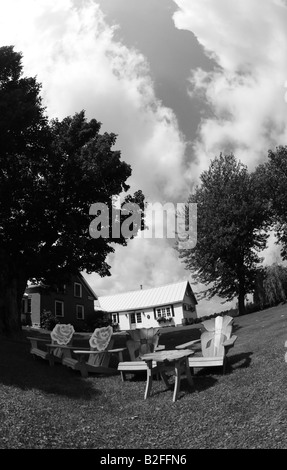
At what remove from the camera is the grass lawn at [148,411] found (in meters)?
5.77

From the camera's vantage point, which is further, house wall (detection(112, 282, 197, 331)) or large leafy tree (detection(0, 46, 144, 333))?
house wall (detection(112, 282, 197, 331))

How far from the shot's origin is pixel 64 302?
4656 centimetres

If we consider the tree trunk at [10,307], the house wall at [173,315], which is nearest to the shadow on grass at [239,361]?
the tree trunk at [10,307]

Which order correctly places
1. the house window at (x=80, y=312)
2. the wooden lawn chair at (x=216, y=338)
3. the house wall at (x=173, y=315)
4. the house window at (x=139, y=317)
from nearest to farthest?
the wooden lawn chair at (x=216, y=338) < the house window at (x=80, y=312) < the house wall at (x=173, y=315) < the house window at (x=139, y=317)

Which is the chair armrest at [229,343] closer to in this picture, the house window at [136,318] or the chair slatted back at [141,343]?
the chair slatted back at [141,343]

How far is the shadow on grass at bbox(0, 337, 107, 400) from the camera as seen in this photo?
912 centimetres

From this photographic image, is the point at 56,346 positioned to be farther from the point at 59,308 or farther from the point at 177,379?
the point at 59,308

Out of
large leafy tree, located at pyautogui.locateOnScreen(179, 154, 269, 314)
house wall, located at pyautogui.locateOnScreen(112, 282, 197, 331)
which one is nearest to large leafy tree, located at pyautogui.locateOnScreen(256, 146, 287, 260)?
large leafy tree, located at pyautogui.locateOnScreen(179, 154, 269, 314)

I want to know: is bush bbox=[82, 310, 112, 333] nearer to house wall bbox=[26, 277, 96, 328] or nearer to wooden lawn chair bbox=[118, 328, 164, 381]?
house wall bbox=[26, 277, 96, 328]

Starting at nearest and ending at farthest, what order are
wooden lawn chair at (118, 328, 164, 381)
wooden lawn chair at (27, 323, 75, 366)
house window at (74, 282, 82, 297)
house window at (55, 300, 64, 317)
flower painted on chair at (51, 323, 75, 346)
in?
wooden lawn chair at (118, 328, 164, 381) → wooden lawn chair at (27, 323, 75, 366) → flower painted on chair at (51, 323, 75, 346) → house window at (55, 300, 64, 317) → house window at (74, 282, 82, 297)

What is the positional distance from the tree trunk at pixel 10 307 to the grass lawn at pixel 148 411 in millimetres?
9120

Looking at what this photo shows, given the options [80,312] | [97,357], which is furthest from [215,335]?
[80,312]

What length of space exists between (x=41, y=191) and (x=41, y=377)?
12.7 metres

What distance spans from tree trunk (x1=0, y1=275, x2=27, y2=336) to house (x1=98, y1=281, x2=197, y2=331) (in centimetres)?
3431
